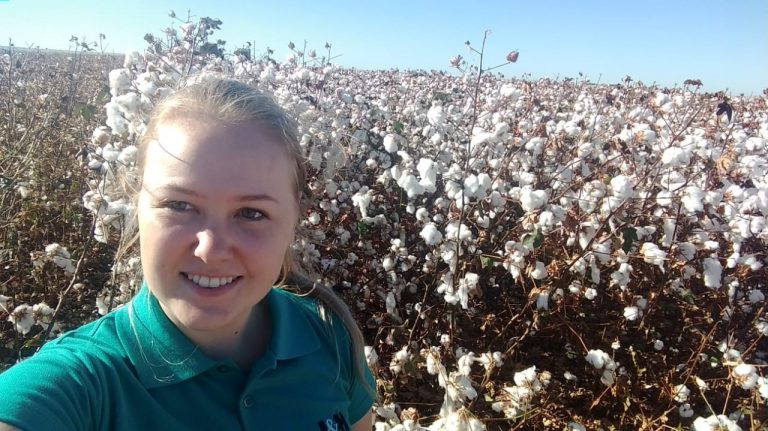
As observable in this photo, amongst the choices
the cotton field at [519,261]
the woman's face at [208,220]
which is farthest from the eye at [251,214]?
the cotton field at [519,261]

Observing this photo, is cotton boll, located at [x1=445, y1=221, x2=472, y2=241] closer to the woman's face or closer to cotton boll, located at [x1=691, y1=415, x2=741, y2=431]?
cotton boll, located at [x1=691, y1=415, x2=741, y2=431]

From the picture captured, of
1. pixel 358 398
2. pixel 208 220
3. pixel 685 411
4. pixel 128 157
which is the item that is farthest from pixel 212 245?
pixel 685 411

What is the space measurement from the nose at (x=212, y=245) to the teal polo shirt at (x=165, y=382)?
18cm

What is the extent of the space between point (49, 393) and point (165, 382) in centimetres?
21

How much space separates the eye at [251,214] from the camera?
1.09 metres

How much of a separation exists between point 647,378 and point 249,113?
2.67 meters

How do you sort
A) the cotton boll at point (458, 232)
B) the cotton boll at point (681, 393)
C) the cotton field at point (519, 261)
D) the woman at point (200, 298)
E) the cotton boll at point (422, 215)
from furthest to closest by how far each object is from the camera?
the cotton boll at point (422, 215) → the cotton boll at point (458, 232) → the cotton boll at point (681, 393) → the cotton field at point (519, 261) → the woman at point (200, 298)

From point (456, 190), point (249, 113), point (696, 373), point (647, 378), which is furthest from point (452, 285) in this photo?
point (249, 113)

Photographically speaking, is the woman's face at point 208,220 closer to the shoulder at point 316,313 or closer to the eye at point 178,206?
the eye at point 178,206

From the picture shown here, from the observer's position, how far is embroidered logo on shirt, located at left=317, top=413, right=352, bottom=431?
1.24 m

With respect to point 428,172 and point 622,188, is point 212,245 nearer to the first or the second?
point 428,172

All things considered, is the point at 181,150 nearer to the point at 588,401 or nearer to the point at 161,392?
the point at 161,392

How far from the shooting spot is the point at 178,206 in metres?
1.05

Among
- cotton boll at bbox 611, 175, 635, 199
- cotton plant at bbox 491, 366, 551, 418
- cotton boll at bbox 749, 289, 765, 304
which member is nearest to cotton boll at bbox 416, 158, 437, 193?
cotton boll at bbox 611, 175, 635, 199
